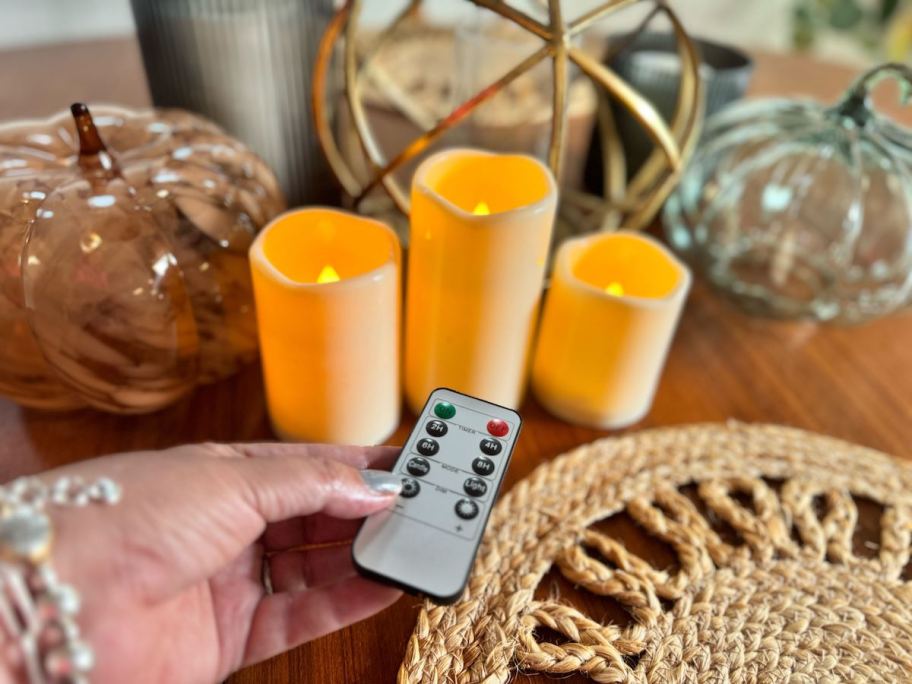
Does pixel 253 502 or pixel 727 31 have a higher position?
pixel 253 502

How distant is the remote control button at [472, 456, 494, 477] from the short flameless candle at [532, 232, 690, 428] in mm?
124

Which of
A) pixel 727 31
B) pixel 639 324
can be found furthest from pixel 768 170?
pixel 727 31

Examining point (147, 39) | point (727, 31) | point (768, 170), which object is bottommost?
point (727, 31)

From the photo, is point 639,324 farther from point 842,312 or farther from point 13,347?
point 13,347

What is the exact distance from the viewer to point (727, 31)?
140cm

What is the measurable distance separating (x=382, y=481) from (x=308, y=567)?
0.24ft

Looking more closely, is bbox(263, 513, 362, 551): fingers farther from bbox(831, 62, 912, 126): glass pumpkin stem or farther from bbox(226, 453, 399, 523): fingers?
bbox(831, 62, 912, 126): glass pumpkin stem

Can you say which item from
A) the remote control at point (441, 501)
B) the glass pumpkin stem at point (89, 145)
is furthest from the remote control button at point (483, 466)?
the glass pumpkin stem at point (89, 145)

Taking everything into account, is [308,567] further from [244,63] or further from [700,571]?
[244,63]

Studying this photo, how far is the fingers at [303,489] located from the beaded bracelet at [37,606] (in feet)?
0.22

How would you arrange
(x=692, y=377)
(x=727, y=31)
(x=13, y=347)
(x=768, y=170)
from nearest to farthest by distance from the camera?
(x=13, y=347) < (x=692, y=377) < (x=768, y=170) < (x=727, y=31)

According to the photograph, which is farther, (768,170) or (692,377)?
(768,170)

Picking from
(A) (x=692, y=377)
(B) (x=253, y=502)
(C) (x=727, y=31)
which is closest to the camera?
(B) (x=253, y=502)

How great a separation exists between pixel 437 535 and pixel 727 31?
1443mm
